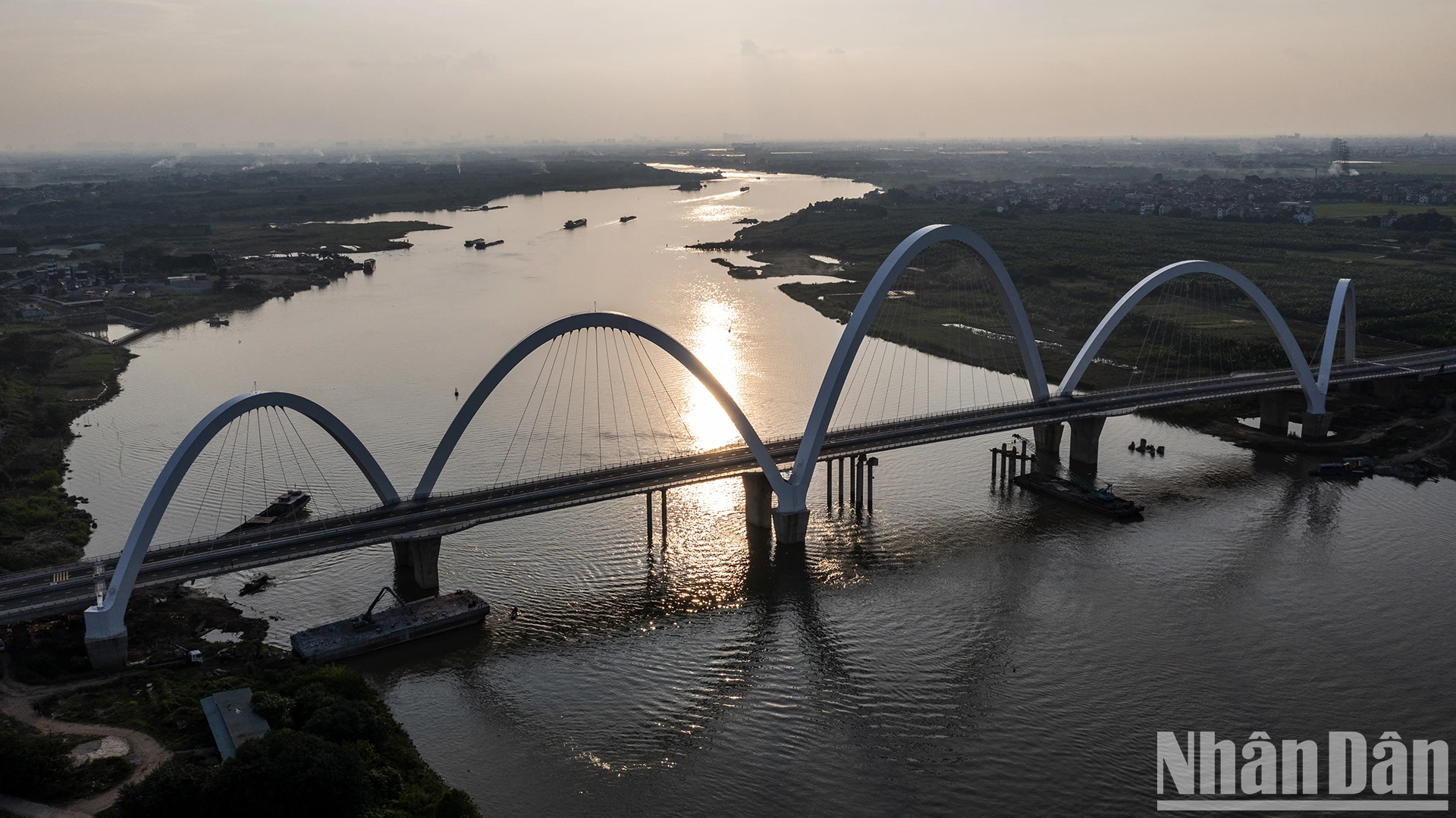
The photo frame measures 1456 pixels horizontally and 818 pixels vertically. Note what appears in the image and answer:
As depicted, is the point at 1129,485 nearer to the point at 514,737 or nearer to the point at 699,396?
the point at 699,396

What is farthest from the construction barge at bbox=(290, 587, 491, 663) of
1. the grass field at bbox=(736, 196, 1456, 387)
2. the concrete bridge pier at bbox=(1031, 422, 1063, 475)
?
the grass field at bbox=(736, 196, 1456, 387)

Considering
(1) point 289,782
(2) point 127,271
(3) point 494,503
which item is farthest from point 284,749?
(2) point 127,271

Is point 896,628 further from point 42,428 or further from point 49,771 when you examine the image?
point 42,428

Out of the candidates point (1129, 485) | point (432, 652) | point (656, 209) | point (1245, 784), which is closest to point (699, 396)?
point (1129, 485)

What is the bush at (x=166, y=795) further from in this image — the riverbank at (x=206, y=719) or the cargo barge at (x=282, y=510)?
the cargo barge at (x=282, y=510)

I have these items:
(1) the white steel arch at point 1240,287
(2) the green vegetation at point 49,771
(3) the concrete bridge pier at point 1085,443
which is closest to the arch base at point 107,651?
(2) the green vegetation at point 49,771

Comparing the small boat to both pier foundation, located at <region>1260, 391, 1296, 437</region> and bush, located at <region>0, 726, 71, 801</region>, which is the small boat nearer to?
pier foundation, located at <region>1260, 391, 1296, 437</region>
